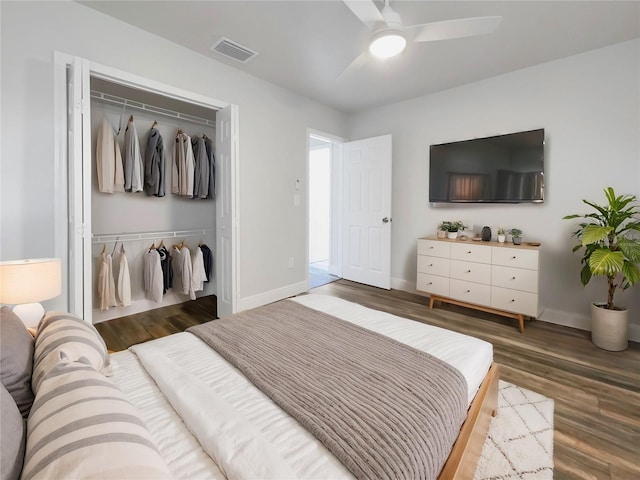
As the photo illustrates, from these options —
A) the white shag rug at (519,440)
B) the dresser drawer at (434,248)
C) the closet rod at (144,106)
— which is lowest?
the white shag rug at (519,440)

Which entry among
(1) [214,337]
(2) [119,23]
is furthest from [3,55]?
(1) [214,337]

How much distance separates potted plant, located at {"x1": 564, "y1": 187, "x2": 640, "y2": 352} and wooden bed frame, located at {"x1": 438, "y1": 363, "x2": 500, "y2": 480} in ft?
5.17

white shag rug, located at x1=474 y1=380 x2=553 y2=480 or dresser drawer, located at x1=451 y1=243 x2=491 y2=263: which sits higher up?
dresser drawer, located at x1=451 y1=243 x2=491 y2=263

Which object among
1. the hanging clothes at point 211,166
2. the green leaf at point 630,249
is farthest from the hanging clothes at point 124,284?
the green leaf at point 630,249

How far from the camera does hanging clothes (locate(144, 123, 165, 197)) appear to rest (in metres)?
3.16

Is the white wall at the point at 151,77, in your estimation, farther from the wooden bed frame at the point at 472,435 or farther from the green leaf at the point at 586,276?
the green leaf at the point at 586,276

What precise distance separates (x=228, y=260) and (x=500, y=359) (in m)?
2.61

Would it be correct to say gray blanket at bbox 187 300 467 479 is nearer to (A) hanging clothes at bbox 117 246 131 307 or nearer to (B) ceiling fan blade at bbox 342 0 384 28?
(B) ceiling fan blade at bbox 342 0 384 28

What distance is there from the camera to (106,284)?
292 cm

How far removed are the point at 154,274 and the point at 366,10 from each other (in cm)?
302

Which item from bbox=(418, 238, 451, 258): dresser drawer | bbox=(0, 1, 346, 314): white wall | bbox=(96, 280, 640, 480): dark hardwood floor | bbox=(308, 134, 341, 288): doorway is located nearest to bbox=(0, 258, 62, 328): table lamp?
bbox=(0, 1, 346, 314): white wall

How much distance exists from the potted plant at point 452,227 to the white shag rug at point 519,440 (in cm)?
185

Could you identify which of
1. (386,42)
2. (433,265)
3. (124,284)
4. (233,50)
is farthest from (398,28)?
(124,284)

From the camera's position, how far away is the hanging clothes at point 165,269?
3312 mm
